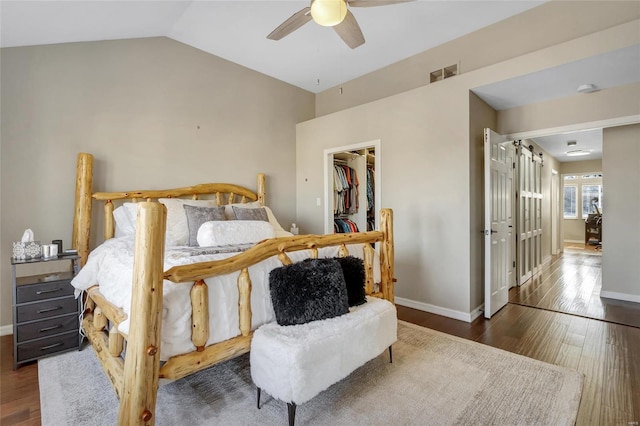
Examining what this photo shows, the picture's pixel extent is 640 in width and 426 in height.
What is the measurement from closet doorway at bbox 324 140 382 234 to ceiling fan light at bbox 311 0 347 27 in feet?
7.47

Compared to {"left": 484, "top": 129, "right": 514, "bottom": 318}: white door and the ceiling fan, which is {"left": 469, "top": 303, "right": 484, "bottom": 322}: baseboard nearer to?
{"left": 484, "top": 129, "right": 514, "bottom": 318}: white door

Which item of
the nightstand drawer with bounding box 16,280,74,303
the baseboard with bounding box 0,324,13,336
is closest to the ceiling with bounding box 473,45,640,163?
the nightstand drawer with bounding box 16,280,74,303

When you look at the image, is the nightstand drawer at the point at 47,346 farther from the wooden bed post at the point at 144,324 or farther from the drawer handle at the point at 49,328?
the wooden bed post at the point at 144,324

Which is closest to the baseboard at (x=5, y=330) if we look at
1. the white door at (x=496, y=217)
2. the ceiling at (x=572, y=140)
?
the white door at (x=496, y=217)

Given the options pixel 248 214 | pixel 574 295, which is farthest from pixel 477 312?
pixel 248 214

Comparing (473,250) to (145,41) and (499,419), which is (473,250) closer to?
(499,419)

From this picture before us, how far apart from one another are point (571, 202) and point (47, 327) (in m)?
12.1

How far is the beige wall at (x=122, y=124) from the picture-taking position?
2.65 metres

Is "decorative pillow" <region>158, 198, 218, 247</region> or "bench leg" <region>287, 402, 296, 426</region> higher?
"decorative pillow" <region>158, 198, 218, 247</region>

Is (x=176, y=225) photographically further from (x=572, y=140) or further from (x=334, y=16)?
(x=572, y=140)

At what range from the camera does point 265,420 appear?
5.51 feet

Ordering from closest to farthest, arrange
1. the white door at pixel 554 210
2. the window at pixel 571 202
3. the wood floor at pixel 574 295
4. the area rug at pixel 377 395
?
the area rug at pixel 377 395
the wood floor at pixel 574 295
the white door at pixel 554 210
the window at pixel 571 202

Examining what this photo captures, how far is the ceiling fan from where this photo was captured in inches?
75.7

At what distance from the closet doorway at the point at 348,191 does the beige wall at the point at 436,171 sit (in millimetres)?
710
